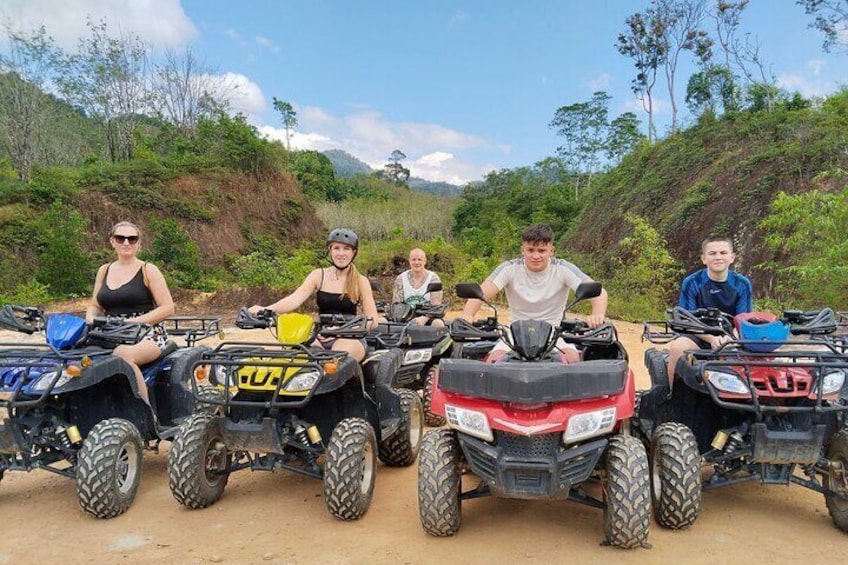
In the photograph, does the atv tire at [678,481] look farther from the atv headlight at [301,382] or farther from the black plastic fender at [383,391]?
the atv headlight at [301,382]

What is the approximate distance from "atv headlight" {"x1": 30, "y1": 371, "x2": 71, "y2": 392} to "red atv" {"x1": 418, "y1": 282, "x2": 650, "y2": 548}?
2238 mm

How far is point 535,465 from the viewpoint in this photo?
3.06 m

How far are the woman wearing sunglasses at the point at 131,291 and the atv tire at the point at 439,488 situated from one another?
2.48 meters

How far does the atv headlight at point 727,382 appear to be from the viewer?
345 cm

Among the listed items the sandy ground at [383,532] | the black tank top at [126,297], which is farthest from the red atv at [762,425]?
the black tank top at [126,297]

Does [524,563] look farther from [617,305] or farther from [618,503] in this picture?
[617,305]

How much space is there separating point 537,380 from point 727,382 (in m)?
1.21

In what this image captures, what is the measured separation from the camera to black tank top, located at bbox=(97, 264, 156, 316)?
4875 mm

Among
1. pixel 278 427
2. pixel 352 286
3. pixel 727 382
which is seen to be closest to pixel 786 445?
pixel 727 382

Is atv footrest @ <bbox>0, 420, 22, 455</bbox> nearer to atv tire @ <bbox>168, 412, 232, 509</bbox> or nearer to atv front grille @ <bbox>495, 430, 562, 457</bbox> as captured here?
atv tire @ <bbox>168, 412, 232, 509</bbox>

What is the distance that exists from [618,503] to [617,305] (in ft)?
45.7

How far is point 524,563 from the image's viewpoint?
10.3ft

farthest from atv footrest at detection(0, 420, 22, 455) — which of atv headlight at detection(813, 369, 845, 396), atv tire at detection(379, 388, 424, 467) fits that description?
atv headlight at detection(813, 369, 845, 396)

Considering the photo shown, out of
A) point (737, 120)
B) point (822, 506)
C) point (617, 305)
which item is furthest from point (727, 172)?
point (822, 506)
